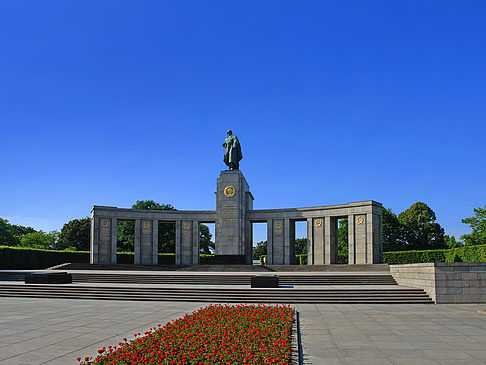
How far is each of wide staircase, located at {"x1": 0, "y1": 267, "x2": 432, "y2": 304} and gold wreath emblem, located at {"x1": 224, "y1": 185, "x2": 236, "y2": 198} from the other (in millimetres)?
16975

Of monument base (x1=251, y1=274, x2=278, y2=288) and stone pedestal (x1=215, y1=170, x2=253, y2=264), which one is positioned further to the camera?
stone pedestal (x1=215, y1=170, x2=253, y2=264)

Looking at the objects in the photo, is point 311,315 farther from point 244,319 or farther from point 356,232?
point 356,232

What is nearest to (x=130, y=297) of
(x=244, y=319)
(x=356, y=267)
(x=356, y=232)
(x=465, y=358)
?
(x=244, y=319)

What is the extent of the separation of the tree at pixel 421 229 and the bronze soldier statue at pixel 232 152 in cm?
3876

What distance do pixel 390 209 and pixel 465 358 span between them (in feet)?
218

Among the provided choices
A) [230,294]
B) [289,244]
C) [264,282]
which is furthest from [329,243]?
[230,294]

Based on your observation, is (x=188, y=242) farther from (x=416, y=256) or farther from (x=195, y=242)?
(x=416, y=256)

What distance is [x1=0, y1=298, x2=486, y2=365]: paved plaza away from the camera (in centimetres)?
921

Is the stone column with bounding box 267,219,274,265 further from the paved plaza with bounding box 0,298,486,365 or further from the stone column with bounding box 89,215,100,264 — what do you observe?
the paved plaza with bounding box 0,298,486,365

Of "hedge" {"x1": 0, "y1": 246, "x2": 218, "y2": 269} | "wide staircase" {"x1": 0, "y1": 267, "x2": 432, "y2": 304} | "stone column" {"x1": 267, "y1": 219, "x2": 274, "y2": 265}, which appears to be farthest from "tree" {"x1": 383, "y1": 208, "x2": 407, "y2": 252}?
"wide staircase" {"x1": 0, "y1": 267, "x2": 432, "y2": 304}

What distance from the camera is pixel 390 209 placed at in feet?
236

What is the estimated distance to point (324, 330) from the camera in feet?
40.4

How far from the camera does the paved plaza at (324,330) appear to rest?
9.21 m

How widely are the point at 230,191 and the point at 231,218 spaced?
2.87 m
